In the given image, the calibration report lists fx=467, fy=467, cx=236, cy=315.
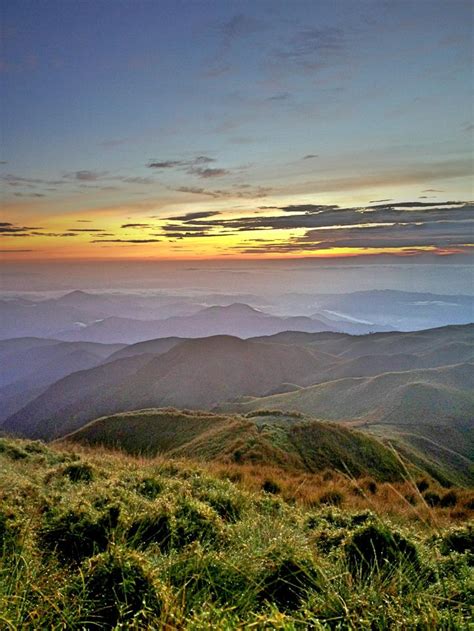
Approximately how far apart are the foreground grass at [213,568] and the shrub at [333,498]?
2667 mm

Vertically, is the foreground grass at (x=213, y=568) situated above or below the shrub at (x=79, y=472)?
above

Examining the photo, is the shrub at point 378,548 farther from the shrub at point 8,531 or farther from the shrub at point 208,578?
the shrub at point 8,531

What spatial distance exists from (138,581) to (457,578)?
11.6ft

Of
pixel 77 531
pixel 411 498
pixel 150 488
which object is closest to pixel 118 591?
pixel 77 531

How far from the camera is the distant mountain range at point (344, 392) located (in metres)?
49.2

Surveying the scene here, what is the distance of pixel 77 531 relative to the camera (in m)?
5.84

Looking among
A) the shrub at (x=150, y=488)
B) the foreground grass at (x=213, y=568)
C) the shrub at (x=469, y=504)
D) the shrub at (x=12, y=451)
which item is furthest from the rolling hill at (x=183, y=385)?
the foreground grass at (x=213, y=568)

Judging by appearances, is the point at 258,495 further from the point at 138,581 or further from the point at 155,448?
the point at 155,448

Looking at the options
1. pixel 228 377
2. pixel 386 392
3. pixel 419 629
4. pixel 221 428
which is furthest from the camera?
pixel 228 377

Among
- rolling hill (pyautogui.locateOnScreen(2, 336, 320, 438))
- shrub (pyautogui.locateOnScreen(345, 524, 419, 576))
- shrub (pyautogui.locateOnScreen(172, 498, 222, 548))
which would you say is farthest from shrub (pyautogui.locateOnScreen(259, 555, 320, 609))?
rolling hill (pyautogui.locateOnScreen(2, 336, 320, 438))

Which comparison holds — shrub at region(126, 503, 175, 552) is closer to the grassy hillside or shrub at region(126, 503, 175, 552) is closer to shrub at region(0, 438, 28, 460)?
shrub at region(0, 438, 28, 460)

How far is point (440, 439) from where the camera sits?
158 feet

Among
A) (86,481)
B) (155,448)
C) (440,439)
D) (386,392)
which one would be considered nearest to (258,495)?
(86,481)

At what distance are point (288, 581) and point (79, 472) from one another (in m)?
7.64
